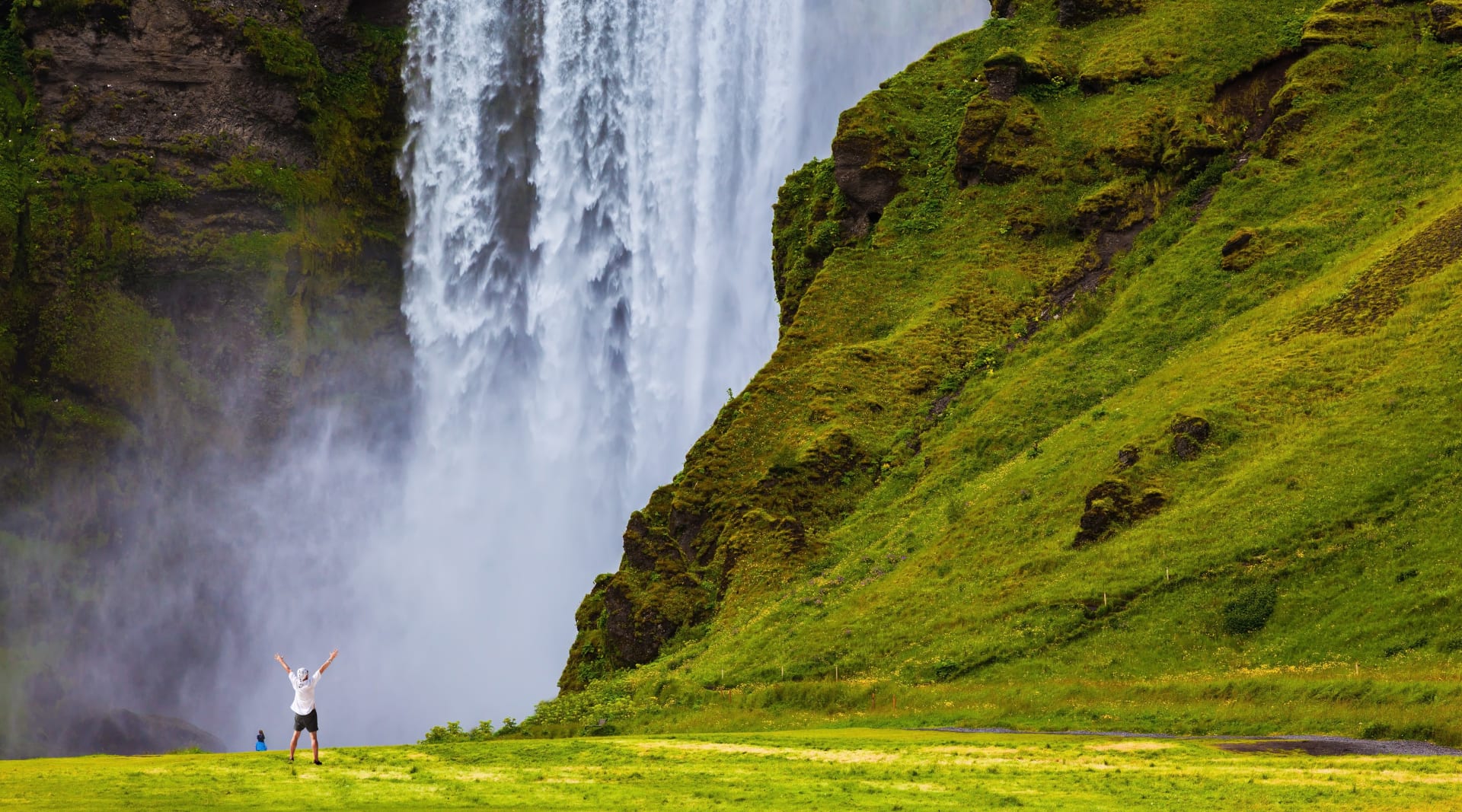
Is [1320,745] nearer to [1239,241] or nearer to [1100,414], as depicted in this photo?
[1100,414]

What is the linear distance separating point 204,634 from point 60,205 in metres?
28.9

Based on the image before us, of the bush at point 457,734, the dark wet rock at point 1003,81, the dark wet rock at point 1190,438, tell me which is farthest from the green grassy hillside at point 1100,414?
the bush at point 457,734

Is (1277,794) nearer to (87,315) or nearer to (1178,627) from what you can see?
(1178,627)

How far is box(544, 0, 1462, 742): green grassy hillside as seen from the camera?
115 ft

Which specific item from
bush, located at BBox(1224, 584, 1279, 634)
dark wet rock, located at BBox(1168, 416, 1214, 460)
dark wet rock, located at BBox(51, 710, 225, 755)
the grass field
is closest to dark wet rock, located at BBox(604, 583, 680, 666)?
dark wet rock, located at BBox(1168, 416, 1214, 460)

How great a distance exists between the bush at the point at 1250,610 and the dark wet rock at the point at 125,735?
61629mm

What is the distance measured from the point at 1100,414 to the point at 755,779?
29.4 metres

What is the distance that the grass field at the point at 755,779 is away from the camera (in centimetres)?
1997

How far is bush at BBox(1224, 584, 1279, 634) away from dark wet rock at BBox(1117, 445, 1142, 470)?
8.14m

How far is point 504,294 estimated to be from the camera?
94688 mm

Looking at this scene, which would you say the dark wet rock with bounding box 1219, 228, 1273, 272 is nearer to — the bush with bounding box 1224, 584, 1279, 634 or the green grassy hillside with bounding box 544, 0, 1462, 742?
the green grassy hillside with bounding box 544, 0, 1462, 742

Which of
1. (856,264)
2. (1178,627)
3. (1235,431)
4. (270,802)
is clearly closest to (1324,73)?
(856,264)

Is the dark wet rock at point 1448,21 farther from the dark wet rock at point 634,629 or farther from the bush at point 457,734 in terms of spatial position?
the bush at point 457,734

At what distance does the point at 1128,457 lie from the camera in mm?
43625
